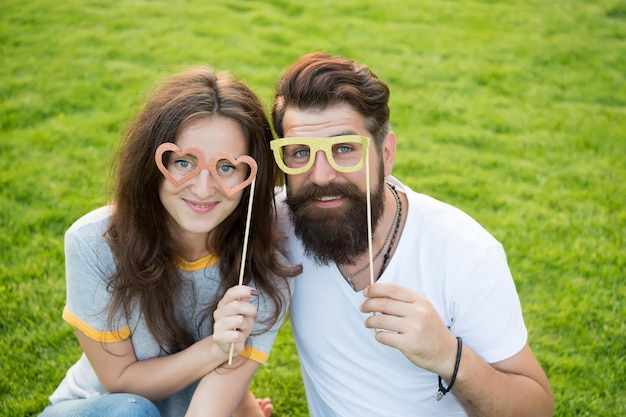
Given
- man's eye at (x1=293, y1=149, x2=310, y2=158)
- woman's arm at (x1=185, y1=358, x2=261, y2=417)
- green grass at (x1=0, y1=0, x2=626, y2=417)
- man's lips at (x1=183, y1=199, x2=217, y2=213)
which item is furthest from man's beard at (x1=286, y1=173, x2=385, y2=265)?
green grass at (x1=0, y1=0, x2=626, y2=417)

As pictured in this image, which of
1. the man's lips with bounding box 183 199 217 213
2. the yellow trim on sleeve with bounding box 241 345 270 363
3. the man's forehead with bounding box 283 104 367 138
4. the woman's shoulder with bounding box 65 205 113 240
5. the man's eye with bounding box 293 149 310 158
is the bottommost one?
the yellow trim on sleeve with bounding box 241 345 270 363

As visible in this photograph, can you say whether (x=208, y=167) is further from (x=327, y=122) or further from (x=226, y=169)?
(x=327, y=122)

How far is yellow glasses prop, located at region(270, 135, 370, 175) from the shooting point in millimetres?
2352

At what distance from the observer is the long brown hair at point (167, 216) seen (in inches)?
98.0

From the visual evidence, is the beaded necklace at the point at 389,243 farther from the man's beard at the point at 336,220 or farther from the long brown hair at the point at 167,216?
the long brown hair at the point at 167,216

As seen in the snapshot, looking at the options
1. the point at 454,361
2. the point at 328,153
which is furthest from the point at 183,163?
the point at 454,361

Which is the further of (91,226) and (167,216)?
(167,216)

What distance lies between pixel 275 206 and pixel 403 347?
3.06 ft

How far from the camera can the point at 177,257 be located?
2.71m

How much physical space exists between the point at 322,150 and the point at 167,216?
776 millimetres

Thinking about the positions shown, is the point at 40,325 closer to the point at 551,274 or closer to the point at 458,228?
the point at 458,228

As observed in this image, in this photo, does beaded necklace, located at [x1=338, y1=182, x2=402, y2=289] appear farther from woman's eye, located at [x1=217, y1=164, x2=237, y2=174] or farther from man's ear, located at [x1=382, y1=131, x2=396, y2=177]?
Answer: woman's eye, located at [x1=217, y1=164, x2=237, y2=174]

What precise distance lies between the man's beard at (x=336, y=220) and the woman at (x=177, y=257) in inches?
7.5

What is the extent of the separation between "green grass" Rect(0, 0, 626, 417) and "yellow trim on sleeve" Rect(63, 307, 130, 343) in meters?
0.87
